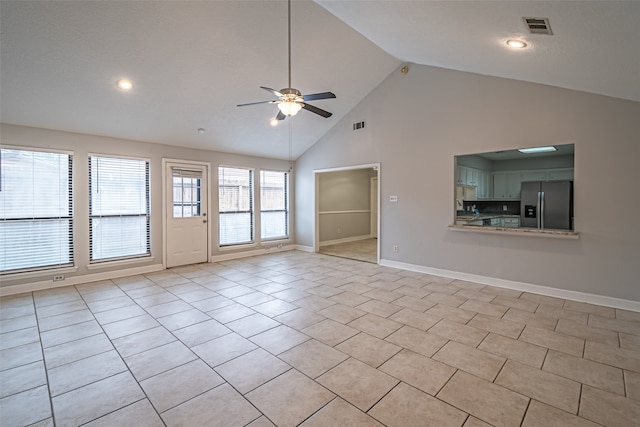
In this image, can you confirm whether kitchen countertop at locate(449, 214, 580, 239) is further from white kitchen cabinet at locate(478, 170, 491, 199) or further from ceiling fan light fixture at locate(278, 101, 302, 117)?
ceiling fan light fixture at locate(278, 101, 302, 117)

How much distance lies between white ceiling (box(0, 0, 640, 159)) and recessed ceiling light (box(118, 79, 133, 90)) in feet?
0.30

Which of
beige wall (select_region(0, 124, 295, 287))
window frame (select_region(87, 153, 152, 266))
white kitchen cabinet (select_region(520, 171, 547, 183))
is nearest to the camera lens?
beige wall (select_region(0, 124, 295, 287))

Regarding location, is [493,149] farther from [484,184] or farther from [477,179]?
[484,184]

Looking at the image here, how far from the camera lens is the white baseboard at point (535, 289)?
143 inches

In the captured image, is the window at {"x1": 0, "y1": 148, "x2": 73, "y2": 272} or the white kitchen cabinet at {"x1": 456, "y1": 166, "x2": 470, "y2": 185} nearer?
the window at {"x1": 0, "y1": 148, "x2": 73, "y2": 272}

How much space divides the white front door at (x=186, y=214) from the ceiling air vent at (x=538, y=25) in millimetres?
5875

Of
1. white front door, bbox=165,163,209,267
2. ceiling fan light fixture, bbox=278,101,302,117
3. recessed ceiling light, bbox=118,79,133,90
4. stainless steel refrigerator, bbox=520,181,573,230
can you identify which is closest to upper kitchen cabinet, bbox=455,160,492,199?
stainless steel refrigerator, bbox=520,181,573,230

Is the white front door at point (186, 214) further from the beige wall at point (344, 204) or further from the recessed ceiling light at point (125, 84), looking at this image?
the beige wall at point (344, 204)

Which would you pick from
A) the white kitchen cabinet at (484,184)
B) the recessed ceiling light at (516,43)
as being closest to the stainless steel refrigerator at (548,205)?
the white kitchen cabinet at (484,184)

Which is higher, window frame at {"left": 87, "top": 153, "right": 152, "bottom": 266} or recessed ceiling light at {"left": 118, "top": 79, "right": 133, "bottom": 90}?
recessed ceiling light at {"left": 118, "top": 79, "right": 133, "bottom": 90}

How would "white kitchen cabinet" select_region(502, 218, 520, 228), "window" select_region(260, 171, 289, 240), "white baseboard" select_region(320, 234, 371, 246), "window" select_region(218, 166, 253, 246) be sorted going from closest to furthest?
"white kitchen cabinet" select_region(502, 218, 520, 228) → "window" select_region(218, 166, 253, 246) → "window" select_region(260, 171, 289, 240) → "white baseboard" select_region(320, 234, 371, 246)

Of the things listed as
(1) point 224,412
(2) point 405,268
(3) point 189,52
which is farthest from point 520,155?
(1) point 224,412

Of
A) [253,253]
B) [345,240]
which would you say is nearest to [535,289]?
[345,240]

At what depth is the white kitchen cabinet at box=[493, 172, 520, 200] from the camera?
6.79m
